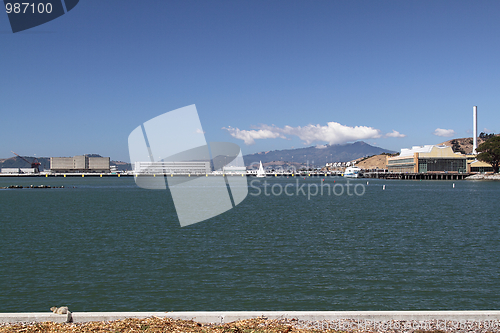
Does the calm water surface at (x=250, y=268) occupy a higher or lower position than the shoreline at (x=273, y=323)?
lower

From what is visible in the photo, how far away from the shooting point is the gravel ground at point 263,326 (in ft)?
28.7

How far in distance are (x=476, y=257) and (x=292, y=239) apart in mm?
10978

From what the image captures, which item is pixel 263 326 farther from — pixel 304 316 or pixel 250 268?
pixel 250 268

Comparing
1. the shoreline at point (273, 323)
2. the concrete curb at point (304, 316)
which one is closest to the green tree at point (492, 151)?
the concrete curb at point (304, 316)

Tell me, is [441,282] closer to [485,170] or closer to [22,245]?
[22,245]

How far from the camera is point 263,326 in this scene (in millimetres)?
9062

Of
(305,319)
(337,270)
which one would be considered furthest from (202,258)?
(305,319)

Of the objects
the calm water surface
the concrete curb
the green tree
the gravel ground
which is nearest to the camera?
the gravel ground

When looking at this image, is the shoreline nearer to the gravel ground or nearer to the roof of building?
the gravel ground

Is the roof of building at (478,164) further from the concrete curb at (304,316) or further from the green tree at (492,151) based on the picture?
the concrete curb at (304,316)

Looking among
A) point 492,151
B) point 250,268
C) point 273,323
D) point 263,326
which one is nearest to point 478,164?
point 492,151

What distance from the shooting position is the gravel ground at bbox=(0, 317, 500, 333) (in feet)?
28.7

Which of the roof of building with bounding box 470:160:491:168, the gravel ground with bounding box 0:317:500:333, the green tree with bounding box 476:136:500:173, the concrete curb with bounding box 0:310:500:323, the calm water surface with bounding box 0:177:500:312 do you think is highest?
the green tree with bounding box 476:136:500:173

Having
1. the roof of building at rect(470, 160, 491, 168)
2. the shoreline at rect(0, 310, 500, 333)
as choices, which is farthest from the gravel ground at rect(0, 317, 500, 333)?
the roof of building at rect(470, 160, 491, 168)
